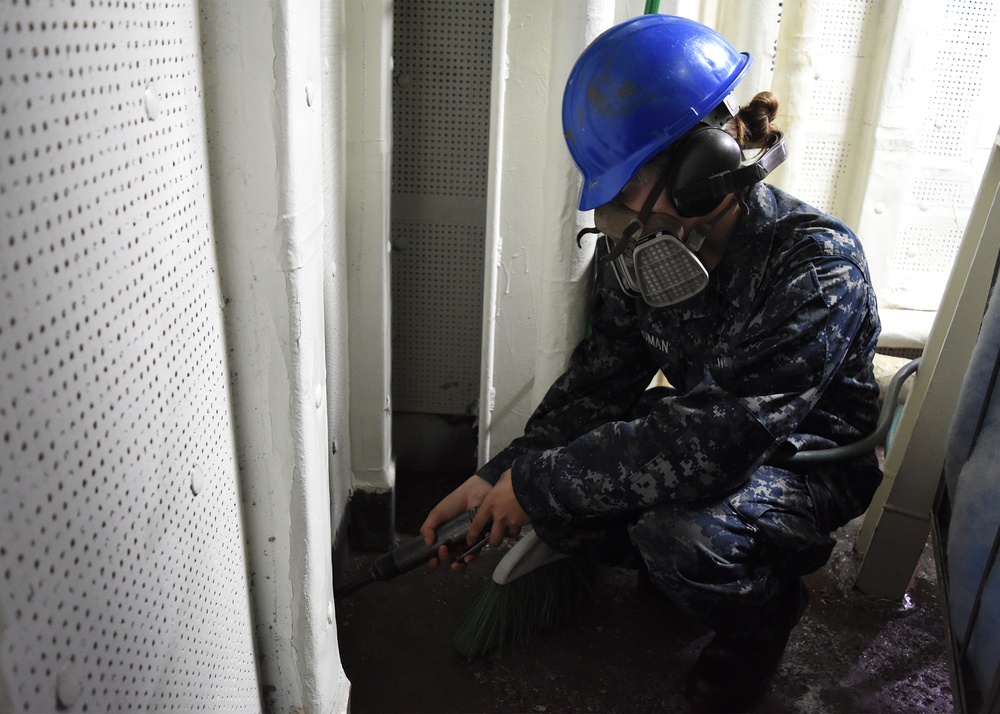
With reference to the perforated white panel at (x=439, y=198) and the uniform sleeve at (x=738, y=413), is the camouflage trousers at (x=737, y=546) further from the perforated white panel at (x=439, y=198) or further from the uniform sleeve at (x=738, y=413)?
the perforated white panel at (x=439, y=198)

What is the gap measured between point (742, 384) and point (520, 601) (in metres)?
0.66

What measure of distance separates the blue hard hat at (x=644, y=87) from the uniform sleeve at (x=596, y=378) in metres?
0.36

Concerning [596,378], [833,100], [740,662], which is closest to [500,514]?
[596,378]

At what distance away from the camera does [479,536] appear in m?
1.49

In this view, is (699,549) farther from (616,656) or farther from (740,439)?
(616,656)

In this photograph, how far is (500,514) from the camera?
145 centimetres

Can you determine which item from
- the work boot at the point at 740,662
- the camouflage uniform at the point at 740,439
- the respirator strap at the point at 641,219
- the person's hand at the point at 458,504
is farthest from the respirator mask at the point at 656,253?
the work boot at the point at 740,662

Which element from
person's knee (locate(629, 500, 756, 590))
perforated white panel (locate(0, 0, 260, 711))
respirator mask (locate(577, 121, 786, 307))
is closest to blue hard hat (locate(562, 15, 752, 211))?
respirator mask (locate(577, 121, 786, 307))

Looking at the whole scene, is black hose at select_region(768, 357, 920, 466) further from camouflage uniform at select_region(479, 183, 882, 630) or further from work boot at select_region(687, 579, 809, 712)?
work boot at select_region(687, 579, 809, 712)

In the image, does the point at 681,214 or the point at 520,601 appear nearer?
Answer: the point at 681,214

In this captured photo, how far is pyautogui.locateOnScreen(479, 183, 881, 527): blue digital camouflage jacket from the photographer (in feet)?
4.25

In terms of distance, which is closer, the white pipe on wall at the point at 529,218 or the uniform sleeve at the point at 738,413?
the uniform sleeve at the point at 738,413

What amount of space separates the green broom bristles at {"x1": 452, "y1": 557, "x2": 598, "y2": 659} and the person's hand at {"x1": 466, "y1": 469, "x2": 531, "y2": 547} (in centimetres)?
23

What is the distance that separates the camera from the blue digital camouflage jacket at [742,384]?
1294mm
